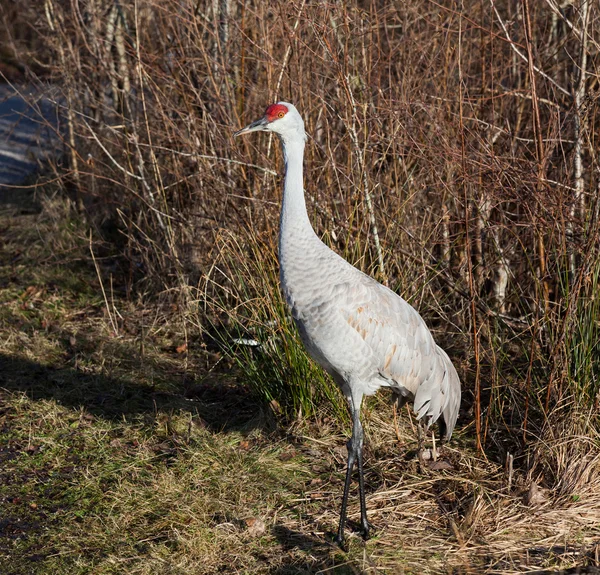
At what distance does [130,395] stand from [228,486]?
118cm

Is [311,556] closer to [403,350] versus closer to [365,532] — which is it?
[365,532]

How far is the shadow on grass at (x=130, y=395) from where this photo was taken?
437 centimetres

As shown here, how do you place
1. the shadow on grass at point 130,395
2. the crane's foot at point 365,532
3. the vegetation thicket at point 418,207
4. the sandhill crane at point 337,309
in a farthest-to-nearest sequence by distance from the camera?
the shadow on grass at point 130,395 → the vegetation thicket at point 418,207 → the crane's foot at point 365,532 → the sandhill crane at point 337,309

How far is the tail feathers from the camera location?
12.0ft

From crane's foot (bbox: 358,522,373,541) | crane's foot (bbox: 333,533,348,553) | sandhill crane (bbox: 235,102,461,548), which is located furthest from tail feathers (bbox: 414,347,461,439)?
crane's foot (bbox: 333,533,348,553)

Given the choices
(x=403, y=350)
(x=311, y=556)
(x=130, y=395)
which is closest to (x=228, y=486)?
(x=311, y=556)

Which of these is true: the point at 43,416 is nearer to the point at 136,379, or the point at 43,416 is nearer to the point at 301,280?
the point at 136,379

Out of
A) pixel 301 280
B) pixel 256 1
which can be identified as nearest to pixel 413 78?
pixel 256 1

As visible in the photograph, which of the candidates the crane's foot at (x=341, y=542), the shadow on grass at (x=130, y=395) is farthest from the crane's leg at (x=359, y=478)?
the shadow on grass at (x=130, y=395)

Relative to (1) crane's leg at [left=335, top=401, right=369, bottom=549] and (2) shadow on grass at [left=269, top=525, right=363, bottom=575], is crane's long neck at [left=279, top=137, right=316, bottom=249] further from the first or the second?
(2) shadow on grass at [left=269, top=525, right=363, bottom=575]

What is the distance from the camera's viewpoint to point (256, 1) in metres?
4.68

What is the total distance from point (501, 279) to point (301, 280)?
1.93 meters

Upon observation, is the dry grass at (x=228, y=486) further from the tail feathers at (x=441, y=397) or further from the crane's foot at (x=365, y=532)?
the tail feathers at (x=441, y=397)

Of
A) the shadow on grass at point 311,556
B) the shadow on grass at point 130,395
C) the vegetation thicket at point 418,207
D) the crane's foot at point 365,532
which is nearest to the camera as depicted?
the shadow on grass at point 311,556
